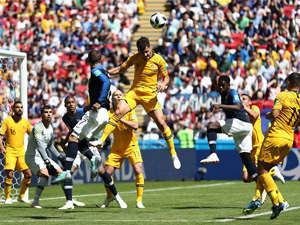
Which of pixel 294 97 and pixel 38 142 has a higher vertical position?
pixel 294 97

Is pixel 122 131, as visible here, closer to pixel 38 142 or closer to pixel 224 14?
pixel 38 142

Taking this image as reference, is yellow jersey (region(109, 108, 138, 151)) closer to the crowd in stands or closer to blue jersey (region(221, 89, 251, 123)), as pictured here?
blue jersey (region(221, 89, 251, 123))

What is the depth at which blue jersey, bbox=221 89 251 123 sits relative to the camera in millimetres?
12820

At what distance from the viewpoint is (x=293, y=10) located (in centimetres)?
2772

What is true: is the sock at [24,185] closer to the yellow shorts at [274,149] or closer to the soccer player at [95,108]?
the soccer player at [95,108]

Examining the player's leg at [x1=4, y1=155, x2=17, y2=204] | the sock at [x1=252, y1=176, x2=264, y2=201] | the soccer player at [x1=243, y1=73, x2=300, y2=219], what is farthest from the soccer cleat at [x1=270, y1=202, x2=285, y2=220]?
the player's leg at [x1=4, y1=155, x2=17, y2=204]

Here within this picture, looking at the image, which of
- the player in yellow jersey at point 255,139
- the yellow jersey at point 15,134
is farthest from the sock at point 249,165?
the yellow jersey at point 15,134

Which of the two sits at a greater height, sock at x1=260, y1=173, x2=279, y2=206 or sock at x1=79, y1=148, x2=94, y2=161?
sock at x1=79, y1=148, x2=94, y2=161

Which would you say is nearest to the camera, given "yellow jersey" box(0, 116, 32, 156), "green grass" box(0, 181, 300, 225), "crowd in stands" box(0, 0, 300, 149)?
"green grass" box(0, 181, 300, 225)

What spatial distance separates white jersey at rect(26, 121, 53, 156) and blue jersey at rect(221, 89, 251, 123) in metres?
3.48

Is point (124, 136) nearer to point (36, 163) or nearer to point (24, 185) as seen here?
point (36, 163)

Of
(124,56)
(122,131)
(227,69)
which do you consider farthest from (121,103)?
(124,56)

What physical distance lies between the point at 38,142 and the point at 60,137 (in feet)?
32.3

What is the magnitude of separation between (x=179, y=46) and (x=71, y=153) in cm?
1541
